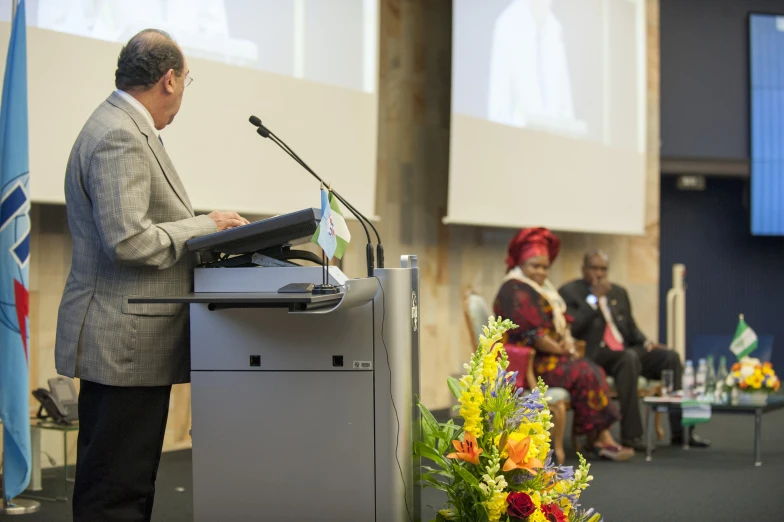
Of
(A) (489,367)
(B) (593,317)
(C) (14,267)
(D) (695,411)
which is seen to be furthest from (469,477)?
(B) (593,317)

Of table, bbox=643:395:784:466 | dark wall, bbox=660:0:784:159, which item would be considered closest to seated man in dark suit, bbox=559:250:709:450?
table, bbox=643:395:784:466

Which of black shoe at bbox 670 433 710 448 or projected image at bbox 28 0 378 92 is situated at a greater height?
projected image at bbox 28 0 378 92

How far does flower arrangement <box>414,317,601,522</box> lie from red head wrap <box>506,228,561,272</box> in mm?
2737

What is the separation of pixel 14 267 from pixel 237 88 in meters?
1.98

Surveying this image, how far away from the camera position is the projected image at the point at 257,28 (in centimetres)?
438

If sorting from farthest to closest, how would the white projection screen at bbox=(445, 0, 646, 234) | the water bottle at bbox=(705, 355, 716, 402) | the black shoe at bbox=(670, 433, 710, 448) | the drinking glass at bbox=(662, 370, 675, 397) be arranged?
the white projection screen at bbox=(445, 0, 646, 234) → the black shoe at bbox=(670, 433, 710, 448) → the drinking glass at bbox=(662, 370, 675, 397) → the water bottle at bbox=(705, 355, 716, 402)

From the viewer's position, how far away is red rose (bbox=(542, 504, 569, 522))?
7.24 feet

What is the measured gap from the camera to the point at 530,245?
16.8 feet

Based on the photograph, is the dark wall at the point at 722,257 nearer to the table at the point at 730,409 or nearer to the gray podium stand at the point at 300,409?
the table at the point at 730,409

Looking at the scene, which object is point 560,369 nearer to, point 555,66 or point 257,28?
point 257,28

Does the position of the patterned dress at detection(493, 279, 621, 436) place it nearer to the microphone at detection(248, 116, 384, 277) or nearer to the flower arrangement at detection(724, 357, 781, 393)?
the flower arrangement at detection(724, 357, 781, 393)

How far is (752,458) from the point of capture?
5.23 m

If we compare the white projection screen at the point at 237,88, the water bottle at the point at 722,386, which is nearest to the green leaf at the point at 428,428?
the white projection screen at the point at 237,88

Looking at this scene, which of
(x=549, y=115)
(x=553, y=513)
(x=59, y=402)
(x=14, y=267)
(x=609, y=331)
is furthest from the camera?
(x=549, y=115)
